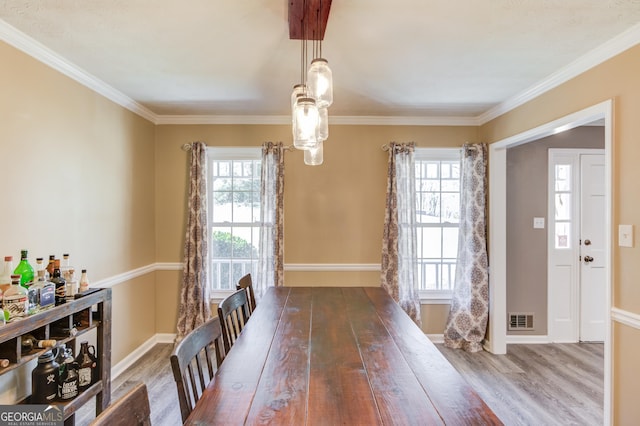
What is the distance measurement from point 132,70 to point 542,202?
4.21m

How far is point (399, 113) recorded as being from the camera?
11.7 feet

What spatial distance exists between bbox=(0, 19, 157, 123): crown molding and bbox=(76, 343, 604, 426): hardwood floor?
97.2 inches

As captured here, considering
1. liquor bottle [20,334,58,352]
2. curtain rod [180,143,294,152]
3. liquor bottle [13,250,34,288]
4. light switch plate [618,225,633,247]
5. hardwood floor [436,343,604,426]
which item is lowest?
hardwood floor [436,343,604,426]

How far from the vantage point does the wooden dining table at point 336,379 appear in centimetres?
96

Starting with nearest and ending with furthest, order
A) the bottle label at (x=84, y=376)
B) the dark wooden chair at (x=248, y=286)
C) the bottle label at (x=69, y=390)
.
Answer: the bottle label at (x=69, y=390) < the bottle label at (x=84, y=376) < the dark wooden chair at (x=248, y=286)

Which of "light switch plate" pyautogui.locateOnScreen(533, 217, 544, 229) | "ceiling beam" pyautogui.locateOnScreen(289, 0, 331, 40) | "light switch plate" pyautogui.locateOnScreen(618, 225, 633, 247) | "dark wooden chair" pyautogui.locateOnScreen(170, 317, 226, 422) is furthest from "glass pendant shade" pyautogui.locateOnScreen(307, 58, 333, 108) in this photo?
"light switch plate" pyautogui.locateOnScreen(533, 217, 544, 229)

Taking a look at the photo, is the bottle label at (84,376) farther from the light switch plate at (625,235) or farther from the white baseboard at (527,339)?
the white baseboard at (527,339)

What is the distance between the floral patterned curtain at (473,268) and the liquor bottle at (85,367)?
3.22 metres

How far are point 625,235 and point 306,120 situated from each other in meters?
2.01

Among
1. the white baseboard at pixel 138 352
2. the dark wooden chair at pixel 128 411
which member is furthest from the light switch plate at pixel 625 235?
the white baseboard at pixel 138 352

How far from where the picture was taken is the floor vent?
3725mm

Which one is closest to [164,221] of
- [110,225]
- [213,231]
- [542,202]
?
[213,231]

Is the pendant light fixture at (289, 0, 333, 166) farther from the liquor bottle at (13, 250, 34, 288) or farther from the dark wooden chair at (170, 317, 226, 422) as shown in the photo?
the liquor bottle at (13, 250, 34, 288)

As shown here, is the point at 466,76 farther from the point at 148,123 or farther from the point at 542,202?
the point at 148,123
